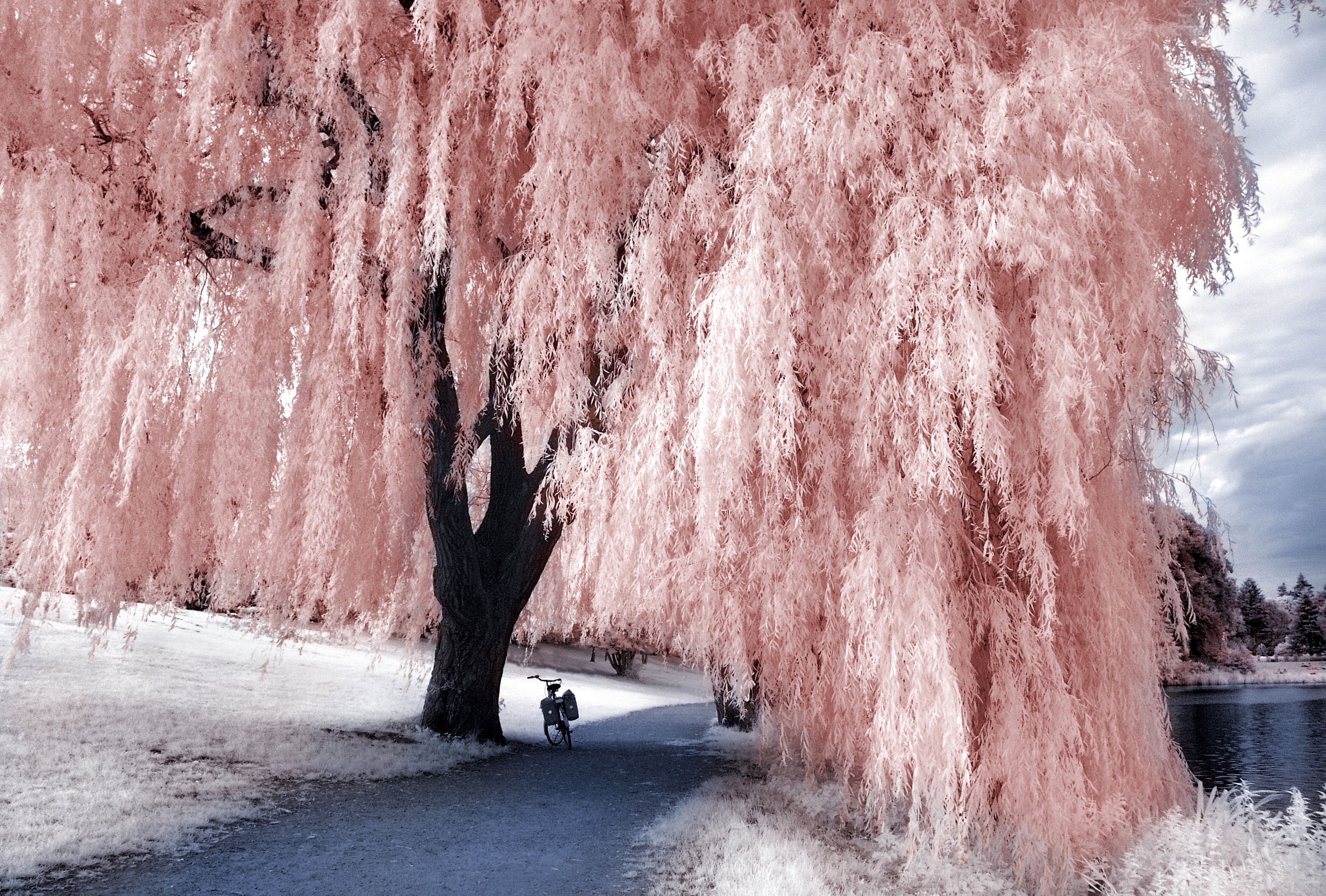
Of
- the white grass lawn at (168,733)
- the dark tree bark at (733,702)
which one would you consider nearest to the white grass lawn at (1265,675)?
the dark tree bark at (733,702)

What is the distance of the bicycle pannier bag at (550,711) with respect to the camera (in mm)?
8477

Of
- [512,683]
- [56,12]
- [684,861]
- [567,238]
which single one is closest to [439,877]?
[684,861]

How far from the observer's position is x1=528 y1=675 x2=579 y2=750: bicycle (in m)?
8.50

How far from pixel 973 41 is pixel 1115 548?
262 cm

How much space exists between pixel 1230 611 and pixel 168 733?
30.2 m

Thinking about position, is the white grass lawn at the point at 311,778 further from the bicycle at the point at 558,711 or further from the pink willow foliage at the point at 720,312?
the bicycle at the point at 558,711

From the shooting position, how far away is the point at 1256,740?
15367 millimetres

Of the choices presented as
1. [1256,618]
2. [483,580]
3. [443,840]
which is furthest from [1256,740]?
[1256,618]

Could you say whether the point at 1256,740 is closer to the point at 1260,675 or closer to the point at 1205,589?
the point at 1205,589

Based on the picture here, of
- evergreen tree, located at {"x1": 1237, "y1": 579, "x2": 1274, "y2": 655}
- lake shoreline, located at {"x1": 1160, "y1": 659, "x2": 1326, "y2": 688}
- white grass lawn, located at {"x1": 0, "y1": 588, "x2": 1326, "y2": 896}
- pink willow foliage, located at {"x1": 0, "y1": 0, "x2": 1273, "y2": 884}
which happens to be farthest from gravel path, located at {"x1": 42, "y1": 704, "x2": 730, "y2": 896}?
evergreen tree, located at {"x1": 1237, "y1": 579, "x2": 1274, "y2": 655}

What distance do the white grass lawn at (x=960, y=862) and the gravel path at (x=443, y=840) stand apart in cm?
42

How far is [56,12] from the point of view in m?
5.17

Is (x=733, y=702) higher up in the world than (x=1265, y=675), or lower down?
higher up

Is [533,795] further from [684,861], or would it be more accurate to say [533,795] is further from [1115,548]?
[1115,548]
